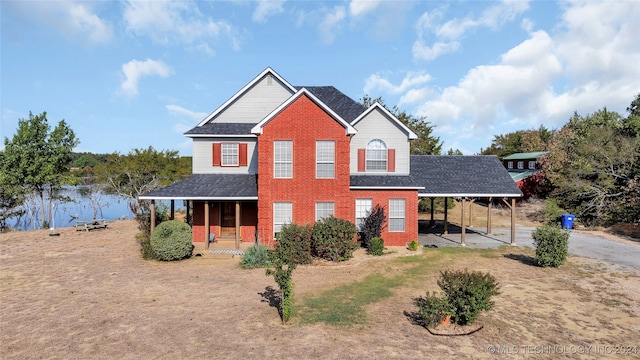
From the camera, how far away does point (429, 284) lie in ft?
43.5

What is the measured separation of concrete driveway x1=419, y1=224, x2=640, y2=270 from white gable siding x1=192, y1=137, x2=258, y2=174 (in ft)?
40.2

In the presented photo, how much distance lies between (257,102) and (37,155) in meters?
20.3

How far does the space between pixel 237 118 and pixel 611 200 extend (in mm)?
31983

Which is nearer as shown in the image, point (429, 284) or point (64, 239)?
point (429, 284)

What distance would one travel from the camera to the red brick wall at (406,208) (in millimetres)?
19406

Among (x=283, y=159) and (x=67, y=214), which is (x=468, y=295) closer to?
(x=283, y=159)

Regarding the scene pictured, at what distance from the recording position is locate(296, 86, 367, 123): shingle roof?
71.2 feet

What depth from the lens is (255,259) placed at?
1546 centimetres

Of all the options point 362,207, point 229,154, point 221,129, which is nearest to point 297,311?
point 362,207

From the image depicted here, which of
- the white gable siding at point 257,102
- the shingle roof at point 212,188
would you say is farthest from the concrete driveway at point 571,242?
the white gable siding at point 257,102

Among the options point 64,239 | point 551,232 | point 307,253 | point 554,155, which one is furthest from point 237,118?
point 554,155

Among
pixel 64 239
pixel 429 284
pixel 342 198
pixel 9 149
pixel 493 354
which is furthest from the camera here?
pixel 9 149

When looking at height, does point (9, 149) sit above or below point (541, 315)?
above

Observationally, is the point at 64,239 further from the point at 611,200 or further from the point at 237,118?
the point at 611,200
